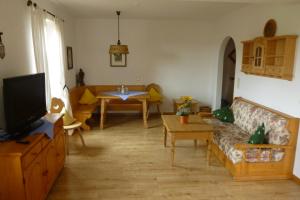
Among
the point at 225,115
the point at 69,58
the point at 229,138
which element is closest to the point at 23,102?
the point at 229,138

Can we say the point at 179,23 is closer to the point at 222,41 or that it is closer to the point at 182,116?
the point at 222,41

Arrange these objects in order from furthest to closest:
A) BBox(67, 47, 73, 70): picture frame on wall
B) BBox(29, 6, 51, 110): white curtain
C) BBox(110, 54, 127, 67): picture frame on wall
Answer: BBox(110, 54, 127, 67): picture frame on wall
BBox(67, 47, 73, 70): picture frame on wall
BBox(29, 6, 51, 110): white curtain

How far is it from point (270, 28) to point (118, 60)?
3.79 metres

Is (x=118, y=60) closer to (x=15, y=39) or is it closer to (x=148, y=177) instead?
(x=15, y=39)

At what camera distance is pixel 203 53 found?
249 inches

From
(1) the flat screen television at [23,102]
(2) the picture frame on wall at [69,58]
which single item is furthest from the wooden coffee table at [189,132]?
(2) the picture frame on wall at [69,58]

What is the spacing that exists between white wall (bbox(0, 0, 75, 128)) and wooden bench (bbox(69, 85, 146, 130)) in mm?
1859

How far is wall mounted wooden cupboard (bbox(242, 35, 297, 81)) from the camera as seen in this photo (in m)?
3.06

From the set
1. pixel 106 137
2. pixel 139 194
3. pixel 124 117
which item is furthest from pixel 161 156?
pixel 124 117

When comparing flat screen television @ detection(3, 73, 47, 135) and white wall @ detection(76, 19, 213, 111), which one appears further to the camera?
white wall @ detection(76, 19, 213, 111)

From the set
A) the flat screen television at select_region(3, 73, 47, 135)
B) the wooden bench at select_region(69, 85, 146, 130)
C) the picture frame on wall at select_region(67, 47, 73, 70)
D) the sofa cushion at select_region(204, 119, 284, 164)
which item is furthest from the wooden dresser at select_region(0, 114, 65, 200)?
the picture frame on wall at select_region(67, 47, 73, 70)

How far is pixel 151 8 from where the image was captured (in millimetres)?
4699

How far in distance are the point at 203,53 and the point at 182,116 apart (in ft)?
10.6

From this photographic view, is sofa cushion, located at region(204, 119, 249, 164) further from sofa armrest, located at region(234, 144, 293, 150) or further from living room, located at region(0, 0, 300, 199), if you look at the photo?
living room, located at region(0, 0, 300, 199)
